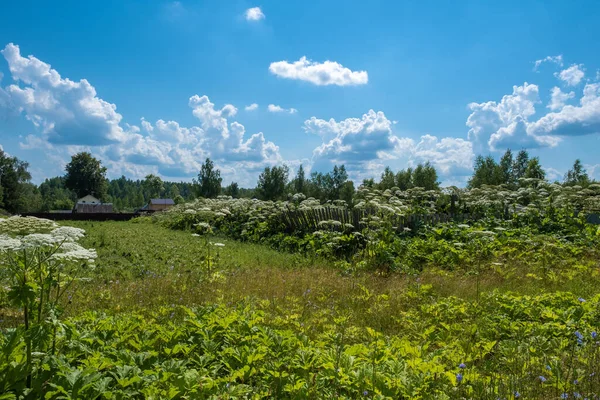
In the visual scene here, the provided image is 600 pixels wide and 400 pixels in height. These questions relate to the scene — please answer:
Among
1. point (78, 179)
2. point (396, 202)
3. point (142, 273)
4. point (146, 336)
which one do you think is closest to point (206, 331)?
point (146, 336)

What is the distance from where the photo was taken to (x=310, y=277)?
8180 mm

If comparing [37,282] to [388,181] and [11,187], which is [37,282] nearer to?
[388,181]

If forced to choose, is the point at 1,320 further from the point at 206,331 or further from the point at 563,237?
the point at 563,237

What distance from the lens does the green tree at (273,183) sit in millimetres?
43500

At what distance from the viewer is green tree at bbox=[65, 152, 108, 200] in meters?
71.4

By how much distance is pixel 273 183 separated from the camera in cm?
4356

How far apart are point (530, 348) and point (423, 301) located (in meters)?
2.79

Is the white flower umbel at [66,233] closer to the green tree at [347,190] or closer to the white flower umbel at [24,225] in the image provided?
the white flower umbel at [24,225]

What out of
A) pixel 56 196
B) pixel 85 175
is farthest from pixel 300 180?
pixel 56 196

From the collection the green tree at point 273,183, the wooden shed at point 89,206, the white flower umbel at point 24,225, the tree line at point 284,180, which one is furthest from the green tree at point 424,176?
the wooden shed at point 89,206

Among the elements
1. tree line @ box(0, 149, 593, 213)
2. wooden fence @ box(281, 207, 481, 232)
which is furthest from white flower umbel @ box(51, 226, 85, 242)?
tree line @ box(0, 149, 593, 213)

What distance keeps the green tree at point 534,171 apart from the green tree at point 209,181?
30.5 meters

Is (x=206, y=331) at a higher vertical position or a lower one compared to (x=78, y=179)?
lower

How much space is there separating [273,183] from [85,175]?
154 ft
